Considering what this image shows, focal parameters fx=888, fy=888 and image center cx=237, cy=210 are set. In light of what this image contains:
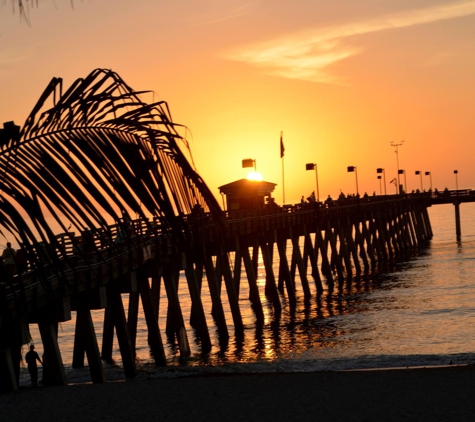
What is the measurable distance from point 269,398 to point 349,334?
14479 millimetres

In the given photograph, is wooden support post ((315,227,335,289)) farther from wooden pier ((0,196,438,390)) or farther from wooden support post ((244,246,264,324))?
wooden support post ((244,246,264,324))

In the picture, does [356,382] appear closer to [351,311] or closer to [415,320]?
[415,320]

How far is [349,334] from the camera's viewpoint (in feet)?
91.8

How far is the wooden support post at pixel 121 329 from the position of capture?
19625mm

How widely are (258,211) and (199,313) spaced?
9731mm

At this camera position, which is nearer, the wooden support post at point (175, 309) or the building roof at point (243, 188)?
the wooden support post at point (175, 309)

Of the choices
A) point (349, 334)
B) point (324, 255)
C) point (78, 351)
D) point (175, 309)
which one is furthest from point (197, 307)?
point (324, 255)

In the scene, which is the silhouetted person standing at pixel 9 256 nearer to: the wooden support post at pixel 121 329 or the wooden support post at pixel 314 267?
the wooden support post at pixel 121 329

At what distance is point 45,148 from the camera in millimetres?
2238

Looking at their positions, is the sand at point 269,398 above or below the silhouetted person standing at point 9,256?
below

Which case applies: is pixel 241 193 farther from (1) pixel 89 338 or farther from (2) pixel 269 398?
(2) pixel 269 398

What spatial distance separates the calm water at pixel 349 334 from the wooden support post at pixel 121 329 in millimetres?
789

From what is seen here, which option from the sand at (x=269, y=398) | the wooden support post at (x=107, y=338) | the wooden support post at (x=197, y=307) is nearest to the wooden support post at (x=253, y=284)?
the wooden support post at (x=197, y=307)

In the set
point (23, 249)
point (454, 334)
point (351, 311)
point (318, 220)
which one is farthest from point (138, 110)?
point (318, 220)
